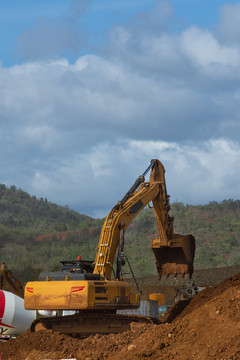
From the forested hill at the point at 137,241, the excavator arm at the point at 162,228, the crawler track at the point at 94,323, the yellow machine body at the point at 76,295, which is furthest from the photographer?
the forested hill at the point at 137,241

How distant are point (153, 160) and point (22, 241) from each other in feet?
159

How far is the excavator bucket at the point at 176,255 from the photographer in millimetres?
23766

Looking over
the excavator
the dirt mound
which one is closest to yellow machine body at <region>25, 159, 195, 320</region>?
the excavator

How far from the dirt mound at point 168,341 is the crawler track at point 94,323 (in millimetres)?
581

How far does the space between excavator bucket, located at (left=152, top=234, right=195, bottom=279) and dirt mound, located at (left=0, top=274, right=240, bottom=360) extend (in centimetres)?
420

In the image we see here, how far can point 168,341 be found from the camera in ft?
49.3

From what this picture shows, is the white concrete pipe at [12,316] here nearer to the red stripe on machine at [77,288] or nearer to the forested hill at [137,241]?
the red stripe on machine at [77,288]

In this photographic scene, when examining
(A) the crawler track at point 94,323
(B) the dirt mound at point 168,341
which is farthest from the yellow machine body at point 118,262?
(B) the dirt mound at point 168,341

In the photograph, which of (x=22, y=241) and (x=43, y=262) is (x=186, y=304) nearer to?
(x=43, y=262)

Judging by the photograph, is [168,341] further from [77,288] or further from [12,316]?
[12,316]

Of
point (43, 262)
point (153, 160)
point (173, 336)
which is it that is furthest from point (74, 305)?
→ point (43, 262)

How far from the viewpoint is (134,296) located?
768 inches

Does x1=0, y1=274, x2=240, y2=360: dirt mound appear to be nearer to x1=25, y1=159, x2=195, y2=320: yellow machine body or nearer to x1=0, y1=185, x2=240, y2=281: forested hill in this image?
x1=25, y1=159, x2=195, y2=320: yellow machine body

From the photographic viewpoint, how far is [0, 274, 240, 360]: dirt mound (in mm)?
13812
